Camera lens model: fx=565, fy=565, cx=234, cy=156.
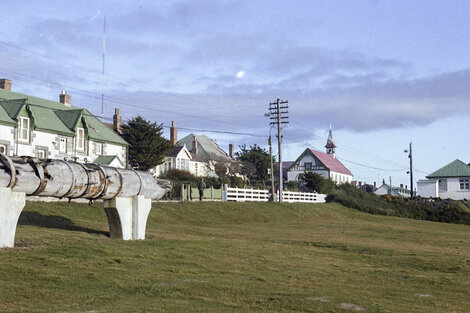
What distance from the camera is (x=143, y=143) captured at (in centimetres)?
6494

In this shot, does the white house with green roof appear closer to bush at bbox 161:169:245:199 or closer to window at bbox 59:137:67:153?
bush at bbox 161:169:245:199

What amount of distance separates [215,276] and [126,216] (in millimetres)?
6521

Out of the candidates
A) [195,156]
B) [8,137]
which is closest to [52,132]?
[8,137]

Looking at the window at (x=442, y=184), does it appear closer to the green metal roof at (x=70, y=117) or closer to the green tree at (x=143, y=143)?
the green tree at (x=143, y=143)

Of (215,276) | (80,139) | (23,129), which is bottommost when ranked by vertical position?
(215,276)

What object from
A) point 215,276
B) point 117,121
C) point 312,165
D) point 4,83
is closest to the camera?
point 215,276

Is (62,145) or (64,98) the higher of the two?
(64,98)

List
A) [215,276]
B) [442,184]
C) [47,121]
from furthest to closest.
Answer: [442,184] → [47,121] → [215,276]

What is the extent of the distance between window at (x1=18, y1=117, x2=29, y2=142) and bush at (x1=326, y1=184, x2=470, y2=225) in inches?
1302

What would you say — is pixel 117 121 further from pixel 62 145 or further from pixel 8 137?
pixel 8 137

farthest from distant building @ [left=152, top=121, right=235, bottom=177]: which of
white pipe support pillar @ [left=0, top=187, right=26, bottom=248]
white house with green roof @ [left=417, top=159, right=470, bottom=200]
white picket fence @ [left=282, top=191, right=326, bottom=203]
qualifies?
white pipe support pillar @ [left=0, top=187, right=26, bottom=248]

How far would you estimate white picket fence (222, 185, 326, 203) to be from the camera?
46.8m

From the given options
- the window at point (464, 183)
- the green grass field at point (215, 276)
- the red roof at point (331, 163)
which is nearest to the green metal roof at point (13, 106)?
the green grass field at point (215, 276)

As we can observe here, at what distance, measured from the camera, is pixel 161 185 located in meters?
20.8
